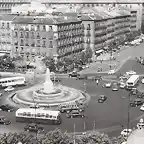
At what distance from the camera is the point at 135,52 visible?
9938cm

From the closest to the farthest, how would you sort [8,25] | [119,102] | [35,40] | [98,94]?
1. [119,102]
2. [98,94]
3. [35,40]
4. [8,25]

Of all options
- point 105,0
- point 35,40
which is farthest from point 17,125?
point 105,0

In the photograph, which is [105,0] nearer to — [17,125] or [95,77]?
[95,77]

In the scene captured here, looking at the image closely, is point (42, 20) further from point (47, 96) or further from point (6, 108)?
point (6, 108)

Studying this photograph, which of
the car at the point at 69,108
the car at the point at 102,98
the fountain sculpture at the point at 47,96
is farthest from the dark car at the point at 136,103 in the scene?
the fountain sculpture at the point at 47,96

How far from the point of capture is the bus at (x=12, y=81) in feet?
203

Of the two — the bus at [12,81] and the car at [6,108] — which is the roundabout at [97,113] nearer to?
the car at [6,108]

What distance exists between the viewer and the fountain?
174ft

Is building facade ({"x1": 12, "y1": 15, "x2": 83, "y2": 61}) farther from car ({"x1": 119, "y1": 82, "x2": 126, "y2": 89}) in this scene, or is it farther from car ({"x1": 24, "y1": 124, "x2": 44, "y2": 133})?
car ({"x1": 24, "y1": 124, "x2": 44, "y2": 133})

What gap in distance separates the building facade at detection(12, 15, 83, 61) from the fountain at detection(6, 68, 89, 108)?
23770 millimetres

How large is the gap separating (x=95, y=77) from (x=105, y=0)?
253 ft

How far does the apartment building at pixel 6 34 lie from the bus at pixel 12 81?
2640 cm

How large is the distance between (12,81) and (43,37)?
2157 cm

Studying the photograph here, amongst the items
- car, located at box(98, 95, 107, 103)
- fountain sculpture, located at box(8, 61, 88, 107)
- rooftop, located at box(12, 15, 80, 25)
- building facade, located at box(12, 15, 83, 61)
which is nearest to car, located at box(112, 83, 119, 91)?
car, located at box(98, 95, 107, 103)
